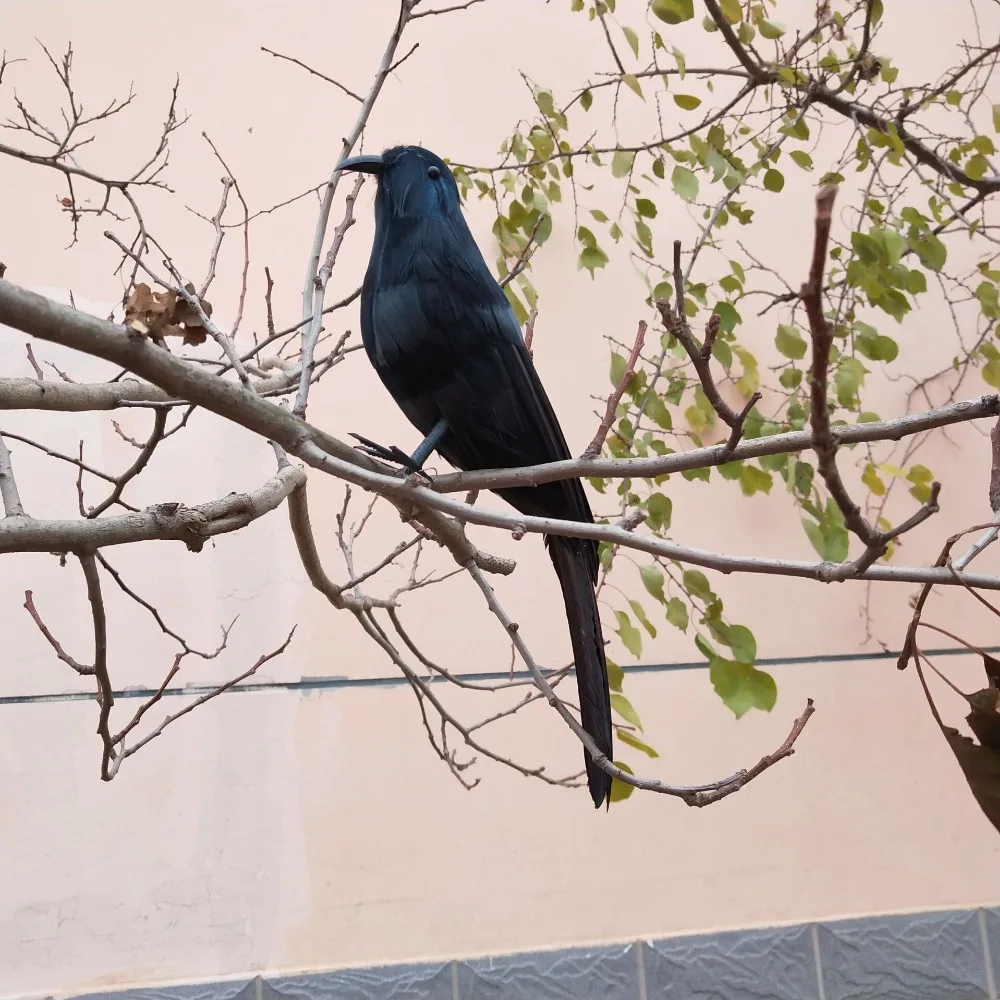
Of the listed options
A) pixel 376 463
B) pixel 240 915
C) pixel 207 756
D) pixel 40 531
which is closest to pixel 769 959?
pixel 240 915

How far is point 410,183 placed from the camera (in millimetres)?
896

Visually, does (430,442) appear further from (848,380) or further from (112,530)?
(848,380)

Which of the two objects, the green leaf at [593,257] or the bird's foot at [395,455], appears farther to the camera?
the green leaf at [593,257]

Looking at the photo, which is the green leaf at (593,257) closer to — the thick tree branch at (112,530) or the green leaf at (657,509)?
the green leaf at (657,509)

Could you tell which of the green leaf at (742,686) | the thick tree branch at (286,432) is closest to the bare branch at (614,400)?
the thick tree branch at (286,432)

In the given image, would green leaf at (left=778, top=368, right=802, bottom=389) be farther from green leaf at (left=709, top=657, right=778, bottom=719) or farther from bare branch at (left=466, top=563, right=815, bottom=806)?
bare branch at (left=466, top=563, right=815, bottom=806)

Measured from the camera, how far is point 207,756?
147 centimetres

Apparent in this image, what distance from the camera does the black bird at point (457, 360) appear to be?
83cm

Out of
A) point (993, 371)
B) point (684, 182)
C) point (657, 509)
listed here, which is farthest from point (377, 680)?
point (993, 371)

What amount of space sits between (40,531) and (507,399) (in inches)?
17.2

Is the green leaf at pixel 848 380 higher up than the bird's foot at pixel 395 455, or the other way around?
the green leaf at pixel 848 380

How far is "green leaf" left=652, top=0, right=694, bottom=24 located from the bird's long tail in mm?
617

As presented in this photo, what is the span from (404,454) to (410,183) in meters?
0.32

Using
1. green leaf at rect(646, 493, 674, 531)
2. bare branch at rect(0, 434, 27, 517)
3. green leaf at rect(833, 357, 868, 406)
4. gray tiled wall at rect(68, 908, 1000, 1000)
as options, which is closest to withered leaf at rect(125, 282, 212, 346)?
bare branch at rect(0, 434, 27, 517)
